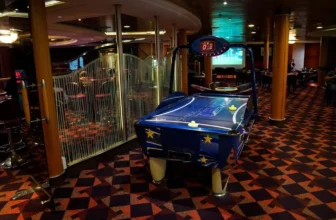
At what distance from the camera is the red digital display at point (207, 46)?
378 cm

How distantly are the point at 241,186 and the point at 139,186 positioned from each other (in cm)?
125

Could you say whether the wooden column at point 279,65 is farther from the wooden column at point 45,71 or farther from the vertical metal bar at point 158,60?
the wooden column at point 45,71

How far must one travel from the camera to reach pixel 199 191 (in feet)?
10.2

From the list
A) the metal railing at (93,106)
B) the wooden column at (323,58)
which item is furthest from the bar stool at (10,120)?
the wooden column at (323,58)

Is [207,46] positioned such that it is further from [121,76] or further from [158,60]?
[158,60]

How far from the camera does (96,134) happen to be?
13.0ft

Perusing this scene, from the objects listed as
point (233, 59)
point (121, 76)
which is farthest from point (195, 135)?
point (233, 59)

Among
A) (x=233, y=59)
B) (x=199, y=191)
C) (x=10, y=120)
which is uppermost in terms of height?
(x=233, y=59)

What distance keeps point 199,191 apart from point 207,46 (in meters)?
2.03

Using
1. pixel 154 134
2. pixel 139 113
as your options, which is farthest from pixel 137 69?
pixel 154 134

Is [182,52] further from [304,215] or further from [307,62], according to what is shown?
[307,62]

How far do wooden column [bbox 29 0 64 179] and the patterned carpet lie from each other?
38 cm

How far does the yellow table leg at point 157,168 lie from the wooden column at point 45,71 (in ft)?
3.82

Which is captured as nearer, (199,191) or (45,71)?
(45,71)
